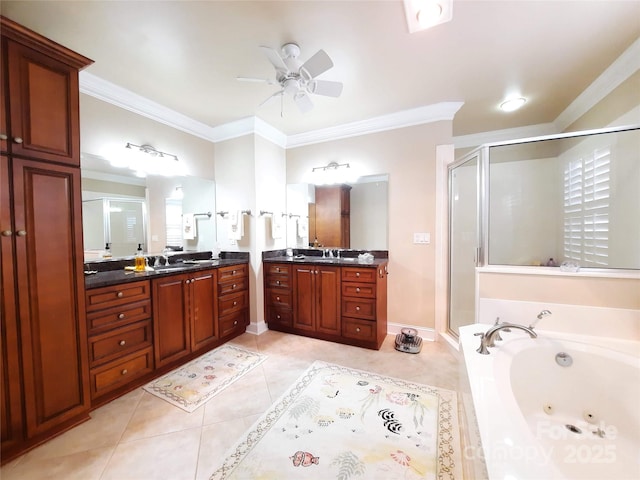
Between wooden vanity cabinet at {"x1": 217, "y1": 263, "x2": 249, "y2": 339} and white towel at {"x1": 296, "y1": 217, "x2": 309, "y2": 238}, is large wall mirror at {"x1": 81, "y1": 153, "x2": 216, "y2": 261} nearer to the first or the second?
wooden vanity cabinet at {"x1": 217, "y1": 263, "x2": 249, "y2": 339}

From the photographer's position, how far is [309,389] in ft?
6.22

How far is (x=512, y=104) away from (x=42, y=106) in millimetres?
3871

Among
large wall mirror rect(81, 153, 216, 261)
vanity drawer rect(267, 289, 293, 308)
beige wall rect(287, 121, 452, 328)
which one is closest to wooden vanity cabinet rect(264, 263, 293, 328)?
vanity drawer rect(267, 289, 293, 308)

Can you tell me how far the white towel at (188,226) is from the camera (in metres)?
3.01

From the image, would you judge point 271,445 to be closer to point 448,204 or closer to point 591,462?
point 591,462

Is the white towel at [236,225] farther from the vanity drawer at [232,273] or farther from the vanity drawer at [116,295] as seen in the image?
the vanity drawer at [116,295]

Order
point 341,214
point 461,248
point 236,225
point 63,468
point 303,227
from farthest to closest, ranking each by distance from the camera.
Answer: point 303,227, point 341,214, point 236,225, point 461,248, point 63,468

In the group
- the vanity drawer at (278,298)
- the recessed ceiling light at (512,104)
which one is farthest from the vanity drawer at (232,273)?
the recessed ceiling light at (512,104)

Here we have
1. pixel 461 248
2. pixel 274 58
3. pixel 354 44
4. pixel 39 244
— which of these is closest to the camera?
pixel 39 244

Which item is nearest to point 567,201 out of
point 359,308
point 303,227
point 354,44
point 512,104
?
point 512,104

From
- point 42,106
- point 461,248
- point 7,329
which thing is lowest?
point 7,329

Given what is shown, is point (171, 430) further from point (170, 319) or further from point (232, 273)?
point (232, 273)

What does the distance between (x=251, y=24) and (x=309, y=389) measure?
2.58 m

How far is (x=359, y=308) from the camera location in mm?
2551
